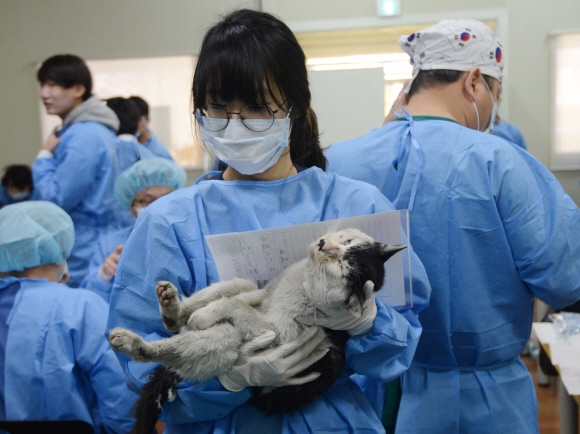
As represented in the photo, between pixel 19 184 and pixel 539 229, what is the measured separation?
3074mm

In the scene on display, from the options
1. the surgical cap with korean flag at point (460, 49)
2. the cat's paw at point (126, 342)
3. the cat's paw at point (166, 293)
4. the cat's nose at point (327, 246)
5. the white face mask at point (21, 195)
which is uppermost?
the surgical cap with korean flag at point (460, 49)

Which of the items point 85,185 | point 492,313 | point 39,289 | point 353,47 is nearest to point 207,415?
point 492,313

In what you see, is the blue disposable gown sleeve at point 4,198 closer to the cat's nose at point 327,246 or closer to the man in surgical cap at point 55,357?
the man in surgical cap at point 55,357

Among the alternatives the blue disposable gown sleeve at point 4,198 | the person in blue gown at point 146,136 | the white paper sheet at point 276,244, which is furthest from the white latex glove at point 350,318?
the person in blue gown at point 146,136

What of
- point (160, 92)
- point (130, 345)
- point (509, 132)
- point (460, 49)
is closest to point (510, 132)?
point (509, 132)

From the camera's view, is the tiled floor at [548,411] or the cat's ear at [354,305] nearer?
the cat's ear at [354,305]

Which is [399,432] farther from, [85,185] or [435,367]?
[85,185]

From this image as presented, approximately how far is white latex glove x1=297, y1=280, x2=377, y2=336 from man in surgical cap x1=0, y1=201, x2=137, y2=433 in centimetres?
99

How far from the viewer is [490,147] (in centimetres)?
174

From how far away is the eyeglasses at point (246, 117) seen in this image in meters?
1.27

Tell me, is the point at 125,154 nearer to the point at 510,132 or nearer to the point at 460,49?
the point at 460,49

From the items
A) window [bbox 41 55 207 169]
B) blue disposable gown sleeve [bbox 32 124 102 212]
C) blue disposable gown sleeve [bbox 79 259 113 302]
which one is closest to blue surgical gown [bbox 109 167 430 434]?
blue disposable gown sleeve [bbox 79 259 113 302]

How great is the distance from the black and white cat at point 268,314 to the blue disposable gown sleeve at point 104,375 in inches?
32.6

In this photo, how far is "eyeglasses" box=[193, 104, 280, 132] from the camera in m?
1.27
